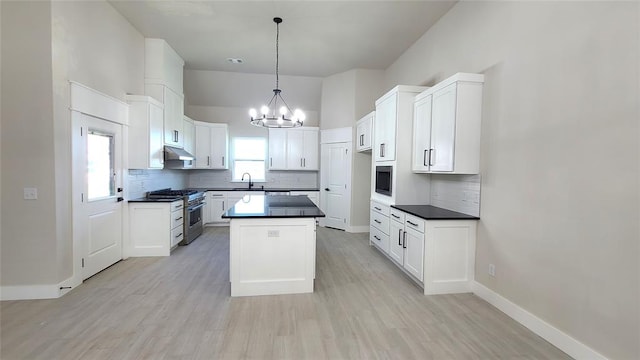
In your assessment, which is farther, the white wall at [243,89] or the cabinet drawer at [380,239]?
the white wall at [243,89]

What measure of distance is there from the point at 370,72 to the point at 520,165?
4238mm

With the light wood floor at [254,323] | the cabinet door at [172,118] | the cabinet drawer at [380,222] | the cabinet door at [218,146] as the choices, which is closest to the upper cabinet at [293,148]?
the cabinet door at [218,146]

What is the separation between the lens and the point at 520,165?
2.54 metres

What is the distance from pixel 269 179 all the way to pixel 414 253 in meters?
4.90

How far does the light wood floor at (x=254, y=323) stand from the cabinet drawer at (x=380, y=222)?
32.9 inches

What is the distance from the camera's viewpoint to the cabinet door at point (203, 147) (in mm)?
6652

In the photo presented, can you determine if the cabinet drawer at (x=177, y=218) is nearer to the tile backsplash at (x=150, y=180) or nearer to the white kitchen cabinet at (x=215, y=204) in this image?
the tile backsplash at (x=150, y=180)

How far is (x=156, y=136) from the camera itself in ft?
14.9

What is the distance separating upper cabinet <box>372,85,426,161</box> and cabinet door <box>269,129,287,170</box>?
119 inches

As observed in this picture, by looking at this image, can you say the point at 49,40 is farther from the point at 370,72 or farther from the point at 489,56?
the point at 370,72

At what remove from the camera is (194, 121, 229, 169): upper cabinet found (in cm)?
666

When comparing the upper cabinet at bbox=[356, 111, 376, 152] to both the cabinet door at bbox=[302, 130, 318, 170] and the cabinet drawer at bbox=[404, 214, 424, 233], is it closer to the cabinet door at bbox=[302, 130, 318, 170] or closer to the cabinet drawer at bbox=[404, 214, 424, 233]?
the cabinet door at bbox=[302, 130, 318, 170]

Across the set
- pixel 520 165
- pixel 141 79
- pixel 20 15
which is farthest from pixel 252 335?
pixel 141 79

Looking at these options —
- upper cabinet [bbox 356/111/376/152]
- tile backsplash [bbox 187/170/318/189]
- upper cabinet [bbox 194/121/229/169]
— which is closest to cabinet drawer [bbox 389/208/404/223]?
upper cabinet [bbox 356/111/376/152]
